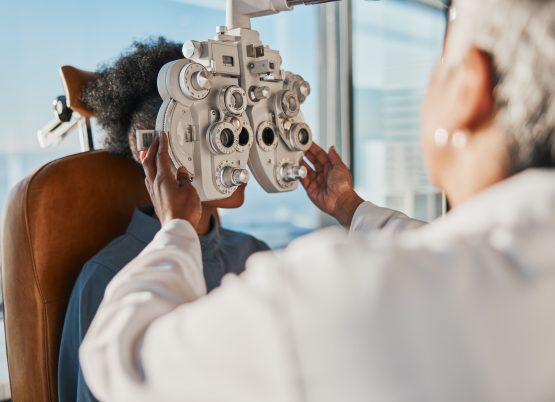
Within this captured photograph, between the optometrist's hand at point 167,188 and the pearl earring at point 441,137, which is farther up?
the pearl earring at point 441,137

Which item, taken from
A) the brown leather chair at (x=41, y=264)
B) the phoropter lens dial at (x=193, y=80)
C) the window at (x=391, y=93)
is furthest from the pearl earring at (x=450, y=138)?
the window at (x=391, y=93)

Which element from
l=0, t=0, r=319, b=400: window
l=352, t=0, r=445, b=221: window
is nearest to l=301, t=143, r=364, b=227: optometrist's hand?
l=0, t=0, r=319, b=400: window

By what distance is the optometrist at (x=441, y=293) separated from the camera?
0.45m

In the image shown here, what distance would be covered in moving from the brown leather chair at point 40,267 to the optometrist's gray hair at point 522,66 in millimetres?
901

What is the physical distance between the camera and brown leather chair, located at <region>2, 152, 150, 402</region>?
1.12 metres

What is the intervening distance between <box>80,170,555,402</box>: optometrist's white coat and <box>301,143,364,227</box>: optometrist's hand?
685 millimetres

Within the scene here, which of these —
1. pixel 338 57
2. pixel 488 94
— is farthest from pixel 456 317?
pixel 338 57

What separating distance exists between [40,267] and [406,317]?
88 cm

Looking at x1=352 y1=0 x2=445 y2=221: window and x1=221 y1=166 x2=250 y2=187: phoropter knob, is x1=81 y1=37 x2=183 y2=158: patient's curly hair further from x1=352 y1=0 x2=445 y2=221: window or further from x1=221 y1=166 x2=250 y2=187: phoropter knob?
x1=352 y1=0 x2=445 y2=221: window

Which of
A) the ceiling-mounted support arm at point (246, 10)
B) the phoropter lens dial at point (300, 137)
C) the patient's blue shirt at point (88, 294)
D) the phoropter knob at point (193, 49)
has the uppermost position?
the ceiling-mounted support arm at point (246, 10)

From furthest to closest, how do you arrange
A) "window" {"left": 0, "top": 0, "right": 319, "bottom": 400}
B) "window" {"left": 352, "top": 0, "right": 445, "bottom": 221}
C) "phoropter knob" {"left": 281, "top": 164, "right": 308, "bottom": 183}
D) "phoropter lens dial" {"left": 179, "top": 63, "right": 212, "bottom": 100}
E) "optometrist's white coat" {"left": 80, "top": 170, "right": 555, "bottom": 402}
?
"window" {"left": 352, "top": 0, "right": 445, "bottom": 221}
"window" {"left": 0, "top": 0, "right": 319, "bottom": 400}
"phoropter knob" {"left": 281, "top": 164, "right": 308, "bottom": 183}
"phoropter lens dial" {"left": 179, "top": 63, "right": 212, "bottom": 100}
"optometrist's white coat" {"left": 80, "top": 170, "right": 555, "bottom": 402}

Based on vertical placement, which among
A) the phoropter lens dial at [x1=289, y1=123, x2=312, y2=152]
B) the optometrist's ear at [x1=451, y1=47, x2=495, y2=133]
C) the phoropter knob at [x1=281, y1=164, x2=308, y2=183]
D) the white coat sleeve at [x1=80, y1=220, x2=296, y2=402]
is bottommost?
the white coat sleeve at [x1=80, y1=220, x2=296, y2=402]

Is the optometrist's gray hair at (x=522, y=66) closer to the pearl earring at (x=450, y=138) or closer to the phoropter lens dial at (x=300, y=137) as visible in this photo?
the pearl earring at (x=450, y=138)

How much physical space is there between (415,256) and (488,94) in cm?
16
